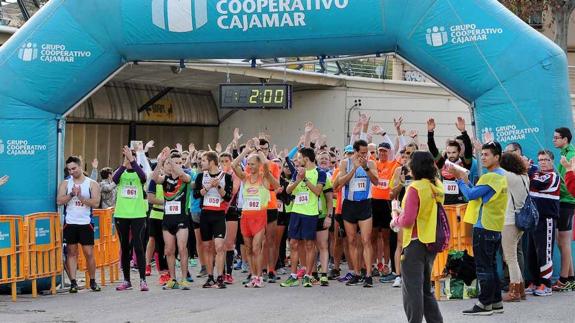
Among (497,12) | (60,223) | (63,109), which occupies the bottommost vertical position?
(60,223)

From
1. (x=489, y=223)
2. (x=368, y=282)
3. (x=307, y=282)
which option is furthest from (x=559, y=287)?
(x=307, y=282)

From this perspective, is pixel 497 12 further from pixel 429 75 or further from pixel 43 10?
pixel 43 10

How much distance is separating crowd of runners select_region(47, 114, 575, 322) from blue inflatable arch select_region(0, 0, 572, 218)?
45 centimetres

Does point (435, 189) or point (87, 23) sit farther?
point (87, 23)

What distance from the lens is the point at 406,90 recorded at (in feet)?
91.0

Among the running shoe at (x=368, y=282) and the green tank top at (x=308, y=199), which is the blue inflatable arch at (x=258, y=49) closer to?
the green tank top at (x=308, y=199)

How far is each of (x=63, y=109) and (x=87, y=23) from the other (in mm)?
1207

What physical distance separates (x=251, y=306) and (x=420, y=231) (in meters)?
3.44

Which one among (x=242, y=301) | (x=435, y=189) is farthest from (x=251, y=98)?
(x=435, y=189)

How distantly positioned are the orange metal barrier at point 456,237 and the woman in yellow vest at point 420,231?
2909mm

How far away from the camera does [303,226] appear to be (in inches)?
547

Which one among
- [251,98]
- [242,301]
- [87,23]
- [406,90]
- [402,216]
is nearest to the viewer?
[402,216]

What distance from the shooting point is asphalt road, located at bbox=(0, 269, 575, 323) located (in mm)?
10758

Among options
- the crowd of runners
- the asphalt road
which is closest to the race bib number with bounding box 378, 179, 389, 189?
the crowd of runners
